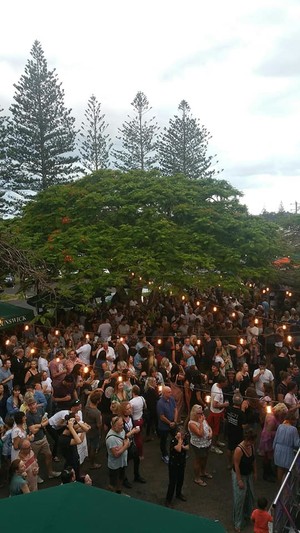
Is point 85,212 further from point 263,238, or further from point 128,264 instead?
point 263,238

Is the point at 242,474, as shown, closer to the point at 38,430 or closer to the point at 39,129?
the point at 38,430

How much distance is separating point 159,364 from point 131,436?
136 inches

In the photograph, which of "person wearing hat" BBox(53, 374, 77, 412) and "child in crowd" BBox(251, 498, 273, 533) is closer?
"child in crowd" BBox(251, 498, 273, 533)

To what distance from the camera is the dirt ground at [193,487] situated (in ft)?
21.7

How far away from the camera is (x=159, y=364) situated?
1055 centimetres

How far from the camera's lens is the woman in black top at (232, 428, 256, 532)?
615cm

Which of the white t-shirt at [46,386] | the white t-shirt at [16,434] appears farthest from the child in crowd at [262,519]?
the white t-shirt at [46,386]

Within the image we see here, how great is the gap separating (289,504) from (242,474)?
2.38 feet

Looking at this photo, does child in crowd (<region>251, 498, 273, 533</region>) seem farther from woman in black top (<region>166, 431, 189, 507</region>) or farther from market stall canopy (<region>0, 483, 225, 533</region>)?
market stall canopy (<region>0, 483, 225, 533</region>)

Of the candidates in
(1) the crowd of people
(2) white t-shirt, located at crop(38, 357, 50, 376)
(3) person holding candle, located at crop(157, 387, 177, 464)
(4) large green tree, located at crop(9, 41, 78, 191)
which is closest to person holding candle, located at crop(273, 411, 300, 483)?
(1) the crowd of people

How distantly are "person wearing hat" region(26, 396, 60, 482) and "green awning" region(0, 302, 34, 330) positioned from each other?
6.11 meters

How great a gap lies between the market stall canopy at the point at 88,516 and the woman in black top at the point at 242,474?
3251mm

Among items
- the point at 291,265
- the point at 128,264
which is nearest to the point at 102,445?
the point at 128,264

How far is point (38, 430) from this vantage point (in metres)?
6.96
